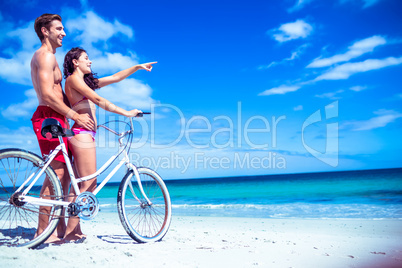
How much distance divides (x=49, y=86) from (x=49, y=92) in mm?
70

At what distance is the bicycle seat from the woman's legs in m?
0.25

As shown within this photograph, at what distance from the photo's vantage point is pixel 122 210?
9.59 feet

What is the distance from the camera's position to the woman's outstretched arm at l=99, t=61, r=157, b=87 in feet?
11.7

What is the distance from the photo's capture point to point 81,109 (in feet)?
9.79

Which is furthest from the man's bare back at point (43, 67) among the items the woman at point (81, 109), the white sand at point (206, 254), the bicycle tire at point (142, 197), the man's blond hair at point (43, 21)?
the white sand at point (206, 254)

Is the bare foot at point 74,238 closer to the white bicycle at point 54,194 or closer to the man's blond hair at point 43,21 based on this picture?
the white bicycle at point 54,194

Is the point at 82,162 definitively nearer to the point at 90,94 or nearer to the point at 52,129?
the point at 52,129

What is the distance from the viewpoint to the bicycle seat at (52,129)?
2607 mm

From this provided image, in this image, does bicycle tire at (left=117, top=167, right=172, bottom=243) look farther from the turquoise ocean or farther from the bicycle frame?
the turquoise ocean

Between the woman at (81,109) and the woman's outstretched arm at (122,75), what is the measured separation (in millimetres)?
414

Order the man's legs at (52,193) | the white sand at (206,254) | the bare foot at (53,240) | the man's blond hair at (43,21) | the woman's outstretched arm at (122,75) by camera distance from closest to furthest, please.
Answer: the white sand at (206,254)
the man's legs at (52,193)
the man's blond hair at (43,21)
the bare foot at (53,240)
the woman's outstretched arm at (122,75)

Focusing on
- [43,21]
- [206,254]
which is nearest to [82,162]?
[43,21]

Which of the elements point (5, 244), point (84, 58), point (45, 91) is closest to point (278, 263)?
point (5, 244)

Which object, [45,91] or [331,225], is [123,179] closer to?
[45,91]
